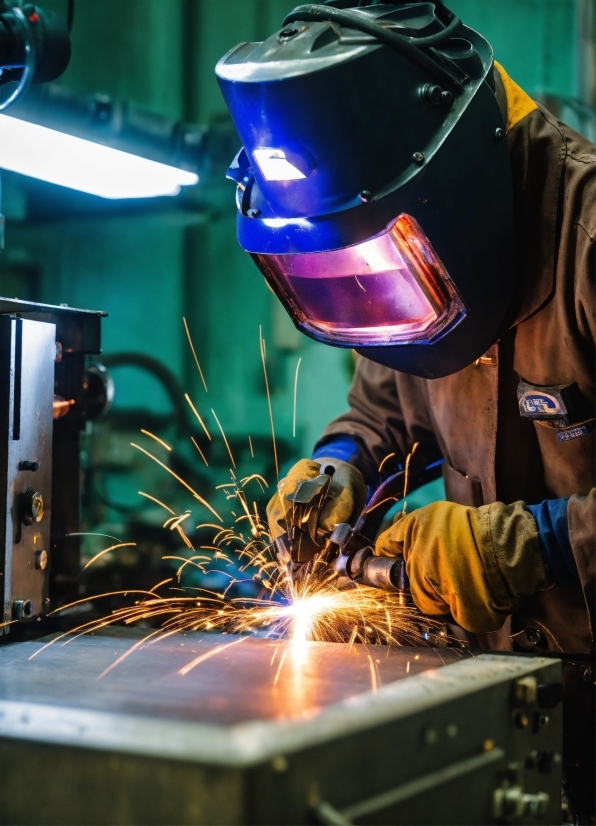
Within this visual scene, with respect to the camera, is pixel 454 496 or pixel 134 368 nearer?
pixel 454 496

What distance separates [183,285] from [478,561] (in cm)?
278

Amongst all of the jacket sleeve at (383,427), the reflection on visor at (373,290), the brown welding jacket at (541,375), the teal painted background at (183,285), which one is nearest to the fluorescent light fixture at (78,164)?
the reflection on visor at (373,290)

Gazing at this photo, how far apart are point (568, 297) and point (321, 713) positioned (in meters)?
1.05

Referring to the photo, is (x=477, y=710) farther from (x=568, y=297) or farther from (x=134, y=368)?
(x=134, y=368)

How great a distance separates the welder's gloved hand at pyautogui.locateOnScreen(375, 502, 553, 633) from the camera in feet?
5.14

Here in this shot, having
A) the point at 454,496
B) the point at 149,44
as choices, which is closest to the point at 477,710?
the point at 454,496

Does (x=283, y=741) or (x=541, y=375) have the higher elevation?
(x=541, y=375)

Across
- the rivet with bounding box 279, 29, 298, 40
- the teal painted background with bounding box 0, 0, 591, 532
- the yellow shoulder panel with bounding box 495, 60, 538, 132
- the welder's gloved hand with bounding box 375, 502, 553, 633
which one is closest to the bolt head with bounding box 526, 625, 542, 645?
the welder's gloved hand with bounding box 375, 502, 553, 633

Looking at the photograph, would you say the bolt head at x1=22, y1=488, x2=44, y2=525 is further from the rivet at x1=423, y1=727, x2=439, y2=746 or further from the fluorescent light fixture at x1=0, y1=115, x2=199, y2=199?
the rivet at x1=423, y1=727, x2=439, y2=746

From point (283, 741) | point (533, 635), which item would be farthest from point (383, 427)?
point (283, 741)

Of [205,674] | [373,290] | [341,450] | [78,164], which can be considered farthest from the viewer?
[341,450]

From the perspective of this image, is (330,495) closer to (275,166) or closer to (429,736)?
(275,166)

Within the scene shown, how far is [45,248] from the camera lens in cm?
388

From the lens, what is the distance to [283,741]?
0.84 m
